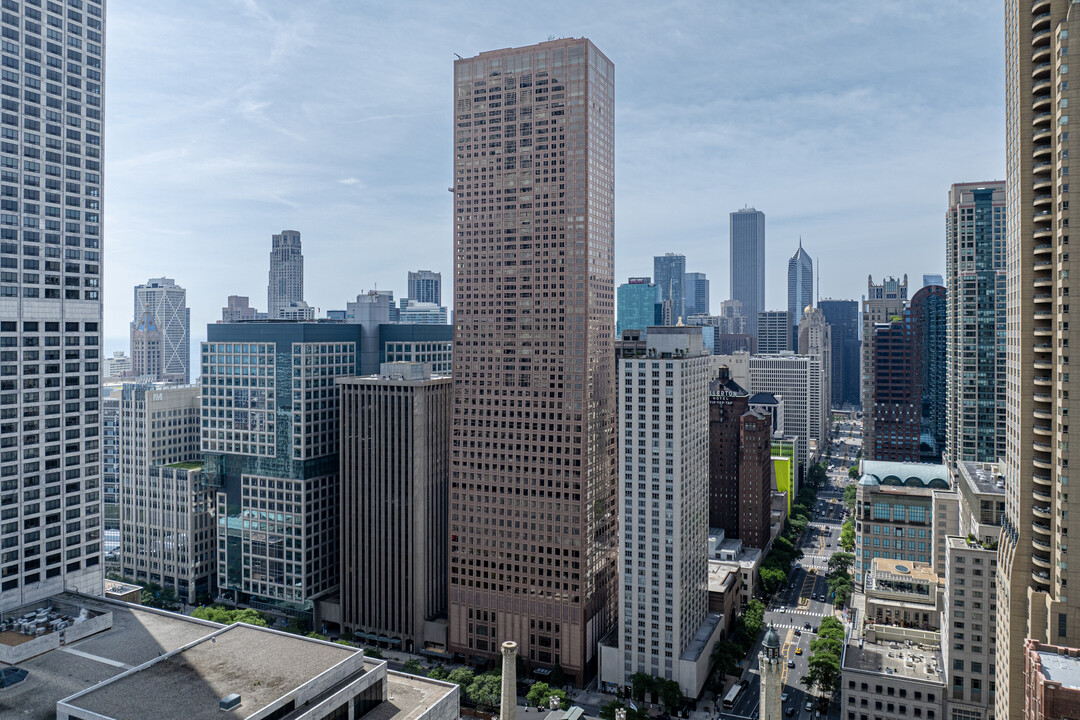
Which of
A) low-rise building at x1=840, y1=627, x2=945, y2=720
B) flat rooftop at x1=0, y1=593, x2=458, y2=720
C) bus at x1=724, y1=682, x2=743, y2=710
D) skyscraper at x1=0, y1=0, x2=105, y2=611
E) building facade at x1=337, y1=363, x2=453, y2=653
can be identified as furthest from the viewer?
building facade at x1=337, y1=363, x2=453, y2=653

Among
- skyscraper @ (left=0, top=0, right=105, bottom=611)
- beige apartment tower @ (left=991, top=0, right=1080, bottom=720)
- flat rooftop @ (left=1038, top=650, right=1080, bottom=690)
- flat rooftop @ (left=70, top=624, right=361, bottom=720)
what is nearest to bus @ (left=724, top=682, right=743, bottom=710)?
beige apartment tower @ (left=991, top=0, right=1080, bottom=720)

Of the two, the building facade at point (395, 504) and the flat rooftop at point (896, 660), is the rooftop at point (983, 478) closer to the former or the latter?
the flat rooftop at point (896, 660)

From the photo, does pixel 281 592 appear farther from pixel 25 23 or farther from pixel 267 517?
pixel 25 23

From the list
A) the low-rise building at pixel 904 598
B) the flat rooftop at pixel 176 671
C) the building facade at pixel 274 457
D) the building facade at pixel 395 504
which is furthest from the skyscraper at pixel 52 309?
the low-rise building at pixel 904 598

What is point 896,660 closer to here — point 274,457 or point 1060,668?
point 1060,668

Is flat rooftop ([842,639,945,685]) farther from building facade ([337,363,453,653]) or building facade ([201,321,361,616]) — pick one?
building facade ([201,321,361,616])
